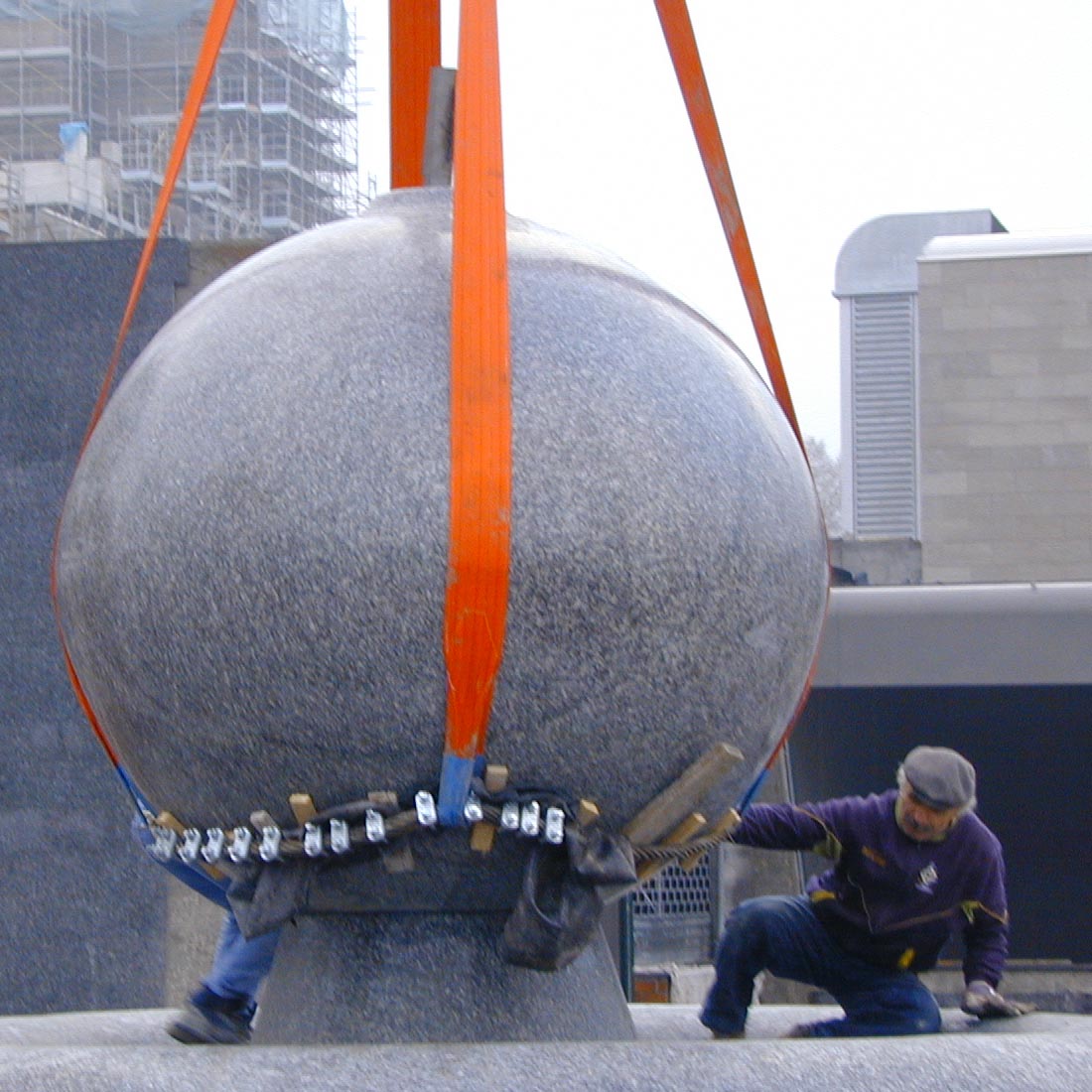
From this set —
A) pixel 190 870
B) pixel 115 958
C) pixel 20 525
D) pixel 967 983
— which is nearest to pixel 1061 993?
pixel 115 958

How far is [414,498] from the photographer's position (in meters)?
3.32

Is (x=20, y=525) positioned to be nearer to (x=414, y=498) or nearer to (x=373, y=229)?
(x=373, y=229)

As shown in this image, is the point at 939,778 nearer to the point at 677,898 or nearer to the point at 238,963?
the point at 238,963

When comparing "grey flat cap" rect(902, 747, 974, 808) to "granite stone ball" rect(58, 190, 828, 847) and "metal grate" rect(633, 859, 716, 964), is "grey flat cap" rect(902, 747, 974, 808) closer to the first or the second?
"granite stone ball" rect(58, 190, 828, 847)

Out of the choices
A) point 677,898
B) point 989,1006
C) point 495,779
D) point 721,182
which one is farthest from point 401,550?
point 677,898

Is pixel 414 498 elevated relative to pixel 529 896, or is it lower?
elevated

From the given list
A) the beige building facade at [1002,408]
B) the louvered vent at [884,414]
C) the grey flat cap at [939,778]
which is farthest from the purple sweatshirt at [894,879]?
the louvered vent at [884,414]

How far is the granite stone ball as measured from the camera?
10.9 ft

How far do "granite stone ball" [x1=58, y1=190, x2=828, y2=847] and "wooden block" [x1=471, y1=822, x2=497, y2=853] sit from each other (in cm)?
9

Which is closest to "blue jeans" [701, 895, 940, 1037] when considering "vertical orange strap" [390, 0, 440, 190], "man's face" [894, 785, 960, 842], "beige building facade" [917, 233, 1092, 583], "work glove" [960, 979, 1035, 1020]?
"work glove" [960, 979, 1035, 1020]

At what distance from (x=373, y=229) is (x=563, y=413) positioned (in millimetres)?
692

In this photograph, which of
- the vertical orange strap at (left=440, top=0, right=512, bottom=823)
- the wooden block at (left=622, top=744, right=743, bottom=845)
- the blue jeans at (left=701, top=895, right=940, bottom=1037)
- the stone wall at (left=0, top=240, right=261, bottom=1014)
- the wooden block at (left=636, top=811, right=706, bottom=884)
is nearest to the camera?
the vertical orange strap at (left=440, top=0, right=512, bottom=823)

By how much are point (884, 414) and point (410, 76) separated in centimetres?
2958

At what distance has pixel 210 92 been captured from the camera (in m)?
31.4
